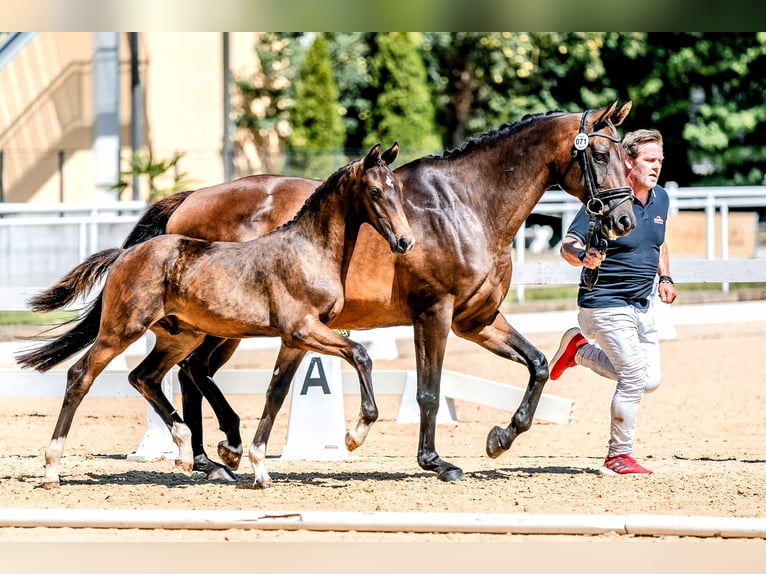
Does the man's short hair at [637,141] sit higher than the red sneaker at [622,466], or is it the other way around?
the man's short hair at [637,141]

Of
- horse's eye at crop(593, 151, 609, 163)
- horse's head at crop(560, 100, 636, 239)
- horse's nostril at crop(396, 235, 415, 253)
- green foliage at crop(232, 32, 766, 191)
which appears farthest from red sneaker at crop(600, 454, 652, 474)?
green foliage at crop(232, 32, 766, 191)

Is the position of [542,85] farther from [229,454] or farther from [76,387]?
[76,387]

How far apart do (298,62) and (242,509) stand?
73.4 feet

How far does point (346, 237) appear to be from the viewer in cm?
662

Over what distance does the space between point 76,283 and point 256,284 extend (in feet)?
3.81

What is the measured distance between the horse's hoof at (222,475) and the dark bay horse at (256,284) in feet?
1.36

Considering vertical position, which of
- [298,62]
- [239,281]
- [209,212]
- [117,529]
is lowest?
[117,529]

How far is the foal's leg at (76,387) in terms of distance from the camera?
659 cm

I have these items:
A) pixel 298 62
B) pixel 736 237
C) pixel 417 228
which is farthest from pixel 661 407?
pixel 298 62

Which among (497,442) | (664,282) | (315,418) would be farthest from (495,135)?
(315,418)

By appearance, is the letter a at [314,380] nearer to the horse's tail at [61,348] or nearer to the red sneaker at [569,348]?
the horse's tail at [61,348]

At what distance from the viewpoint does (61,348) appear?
711 cm

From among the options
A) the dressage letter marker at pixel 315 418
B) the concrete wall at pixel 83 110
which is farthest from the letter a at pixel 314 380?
the concrete wall at pixel 83 110

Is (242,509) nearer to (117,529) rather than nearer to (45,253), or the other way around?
(117,529)
